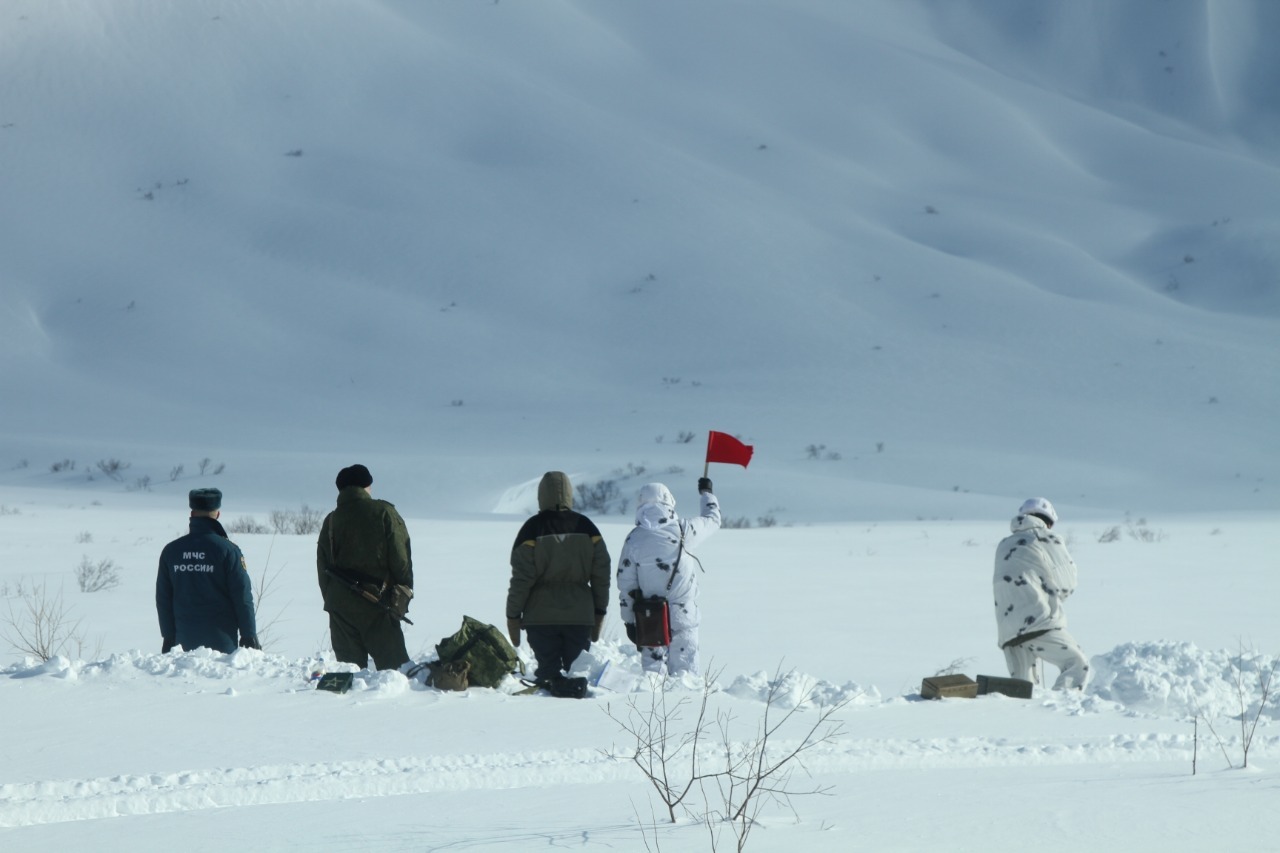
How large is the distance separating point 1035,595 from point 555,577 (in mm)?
2314

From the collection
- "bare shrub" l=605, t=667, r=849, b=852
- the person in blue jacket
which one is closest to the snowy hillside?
the person in blue jacket

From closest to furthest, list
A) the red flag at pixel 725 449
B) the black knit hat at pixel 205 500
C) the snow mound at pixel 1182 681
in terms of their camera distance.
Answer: the black knit hat at pixel 205 500
the snow mound at pixel 1182 681
the red flag at pixel 725 449

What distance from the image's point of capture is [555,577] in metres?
6.71

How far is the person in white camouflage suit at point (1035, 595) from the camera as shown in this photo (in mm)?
7031

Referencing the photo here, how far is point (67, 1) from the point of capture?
5069cm

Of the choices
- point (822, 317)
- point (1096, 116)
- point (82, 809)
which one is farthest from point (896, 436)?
point (1096, 116)

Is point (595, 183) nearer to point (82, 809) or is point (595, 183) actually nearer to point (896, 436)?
point (896, 436)

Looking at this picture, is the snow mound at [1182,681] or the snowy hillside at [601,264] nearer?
the snow mound at [1182,681]

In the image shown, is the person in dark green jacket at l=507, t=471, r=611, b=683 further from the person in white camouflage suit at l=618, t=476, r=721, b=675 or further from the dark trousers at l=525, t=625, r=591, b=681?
the person in white camouflage suit at l=618, t=476, r=721, b=675

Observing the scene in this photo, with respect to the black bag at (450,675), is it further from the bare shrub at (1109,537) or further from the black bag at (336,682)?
the bare shrub at (1109,537)

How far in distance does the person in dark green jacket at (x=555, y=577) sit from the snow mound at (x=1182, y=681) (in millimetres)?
2531

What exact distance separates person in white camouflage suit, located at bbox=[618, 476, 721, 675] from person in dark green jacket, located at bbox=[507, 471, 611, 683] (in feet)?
0.57

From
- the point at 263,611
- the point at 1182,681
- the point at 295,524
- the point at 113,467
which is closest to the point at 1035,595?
the point at 1182,681

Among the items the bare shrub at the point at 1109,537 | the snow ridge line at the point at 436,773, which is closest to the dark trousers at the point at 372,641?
the snow ridge line at the point at 436,773
